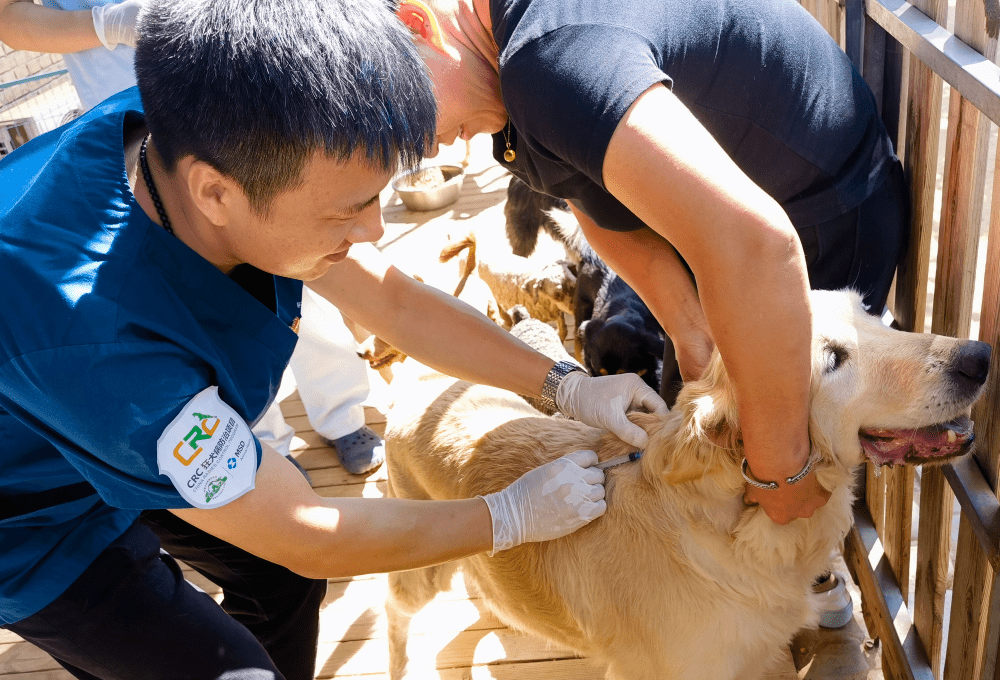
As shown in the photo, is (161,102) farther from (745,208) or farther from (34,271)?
(745,208)

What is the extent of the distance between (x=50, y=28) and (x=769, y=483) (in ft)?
9.75

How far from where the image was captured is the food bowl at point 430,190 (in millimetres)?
5957

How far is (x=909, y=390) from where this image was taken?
1441 mm

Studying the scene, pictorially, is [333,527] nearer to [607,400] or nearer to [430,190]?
[607,400]

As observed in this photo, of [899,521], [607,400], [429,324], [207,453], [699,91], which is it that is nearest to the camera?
[207,453]

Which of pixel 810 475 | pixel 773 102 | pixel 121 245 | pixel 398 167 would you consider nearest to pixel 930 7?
pixel 773 102

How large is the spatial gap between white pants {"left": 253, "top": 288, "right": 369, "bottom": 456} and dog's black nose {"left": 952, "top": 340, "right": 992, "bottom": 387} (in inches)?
101

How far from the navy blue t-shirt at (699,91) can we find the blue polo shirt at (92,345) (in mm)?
641

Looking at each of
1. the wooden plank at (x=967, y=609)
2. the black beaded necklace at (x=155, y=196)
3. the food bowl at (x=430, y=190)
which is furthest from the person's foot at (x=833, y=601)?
the food bowl at (x=430, y=190)

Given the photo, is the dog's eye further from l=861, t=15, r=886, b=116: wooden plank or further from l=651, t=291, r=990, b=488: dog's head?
l=861, t=15, r=886, b=116: wooden plank

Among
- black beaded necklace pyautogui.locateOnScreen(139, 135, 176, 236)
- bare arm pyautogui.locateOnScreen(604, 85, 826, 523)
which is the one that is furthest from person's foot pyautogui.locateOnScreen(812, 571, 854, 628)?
black beaded necklace pyautogui.locateOnScreen(139, 135, 176, 236)

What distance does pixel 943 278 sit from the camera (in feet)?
6.00

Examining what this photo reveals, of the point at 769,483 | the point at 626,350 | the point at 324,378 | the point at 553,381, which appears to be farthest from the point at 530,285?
the point at 769,483

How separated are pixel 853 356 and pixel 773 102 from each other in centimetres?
54
